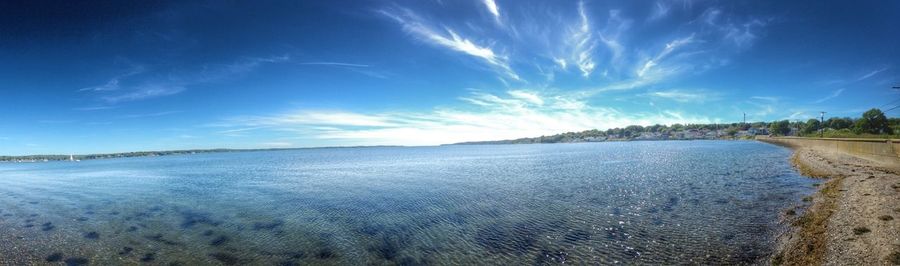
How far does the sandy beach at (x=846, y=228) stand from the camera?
10125 millimetres

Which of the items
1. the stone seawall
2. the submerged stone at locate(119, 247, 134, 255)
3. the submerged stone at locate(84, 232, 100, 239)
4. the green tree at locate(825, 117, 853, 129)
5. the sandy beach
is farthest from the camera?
the green tree at locate(825, 117, 853, 129)

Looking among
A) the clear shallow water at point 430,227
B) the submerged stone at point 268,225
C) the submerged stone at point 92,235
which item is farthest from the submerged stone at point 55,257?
the submerged stone at point 268,225

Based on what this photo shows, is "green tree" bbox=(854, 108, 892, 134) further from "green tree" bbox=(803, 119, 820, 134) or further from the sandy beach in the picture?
the sandy beach

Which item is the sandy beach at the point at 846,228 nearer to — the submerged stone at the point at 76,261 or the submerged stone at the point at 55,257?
the submerged stone at the point at 76,261

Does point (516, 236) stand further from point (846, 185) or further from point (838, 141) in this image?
point (838, 141)

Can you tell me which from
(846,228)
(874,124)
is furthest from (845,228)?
(874,124)

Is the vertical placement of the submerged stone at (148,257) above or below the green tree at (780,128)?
below

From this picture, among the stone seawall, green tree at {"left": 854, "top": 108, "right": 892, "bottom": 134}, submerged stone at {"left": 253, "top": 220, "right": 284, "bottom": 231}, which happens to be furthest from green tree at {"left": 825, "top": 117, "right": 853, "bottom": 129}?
submerged stone at {"left": 253, "top": 220, "right": 284, "bottom": 231}

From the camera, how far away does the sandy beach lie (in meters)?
10.1

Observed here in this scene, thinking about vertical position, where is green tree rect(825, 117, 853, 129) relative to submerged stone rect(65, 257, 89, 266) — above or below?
above

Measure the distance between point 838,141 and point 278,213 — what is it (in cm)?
7222

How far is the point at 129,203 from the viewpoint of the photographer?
28531mm

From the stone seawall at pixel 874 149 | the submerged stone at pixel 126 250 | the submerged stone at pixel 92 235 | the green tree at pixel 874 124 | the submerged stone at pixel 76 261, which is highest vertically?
the green tree at pixel 874 124

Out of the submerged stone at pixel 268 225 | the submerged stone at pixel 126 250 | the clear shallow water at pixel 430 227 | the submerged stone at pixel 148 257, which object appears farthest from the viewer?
the submerged stone at pixel 268 225
